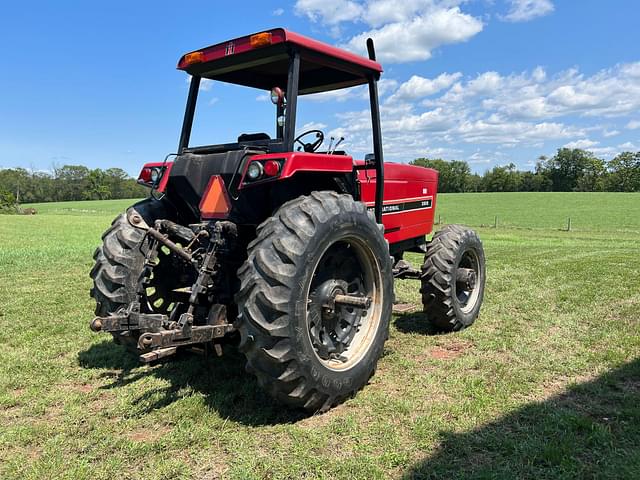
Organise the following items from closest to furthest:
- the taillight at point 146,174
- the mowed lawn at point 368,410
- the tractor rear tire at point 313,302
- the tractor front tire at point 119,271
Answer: the mowed lawn at point 368,410 < the tractor rear tire at point 313,302 < the tractor front tire at point 119,271 < the taillight at point 146,174

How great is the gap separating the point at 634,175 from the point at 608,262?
8416 centimetres

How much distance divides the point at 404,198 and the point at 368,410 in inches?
111

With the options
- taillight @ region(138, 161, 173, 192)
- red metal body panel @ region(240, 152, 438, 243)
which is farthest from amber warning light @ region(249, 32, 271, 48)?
taillight @ region(138, 161, 173, 192)

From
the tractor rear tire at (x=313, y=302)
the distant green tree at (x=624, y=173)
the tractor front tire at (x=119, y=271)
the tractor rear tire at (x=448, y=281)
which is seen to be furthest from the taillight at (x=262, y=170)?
the distant green tree at (x=624, y=173)

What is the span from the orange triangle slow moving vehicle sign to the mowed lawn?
4.56 feet

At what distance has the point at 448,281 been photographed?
5.30 meters

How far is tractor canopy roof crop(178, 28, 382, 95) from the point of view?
3727 millimetres

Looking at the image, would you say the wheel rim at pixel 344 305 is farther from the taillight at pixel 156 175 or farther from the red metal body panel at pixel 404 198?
the taillight at pixel 156 175

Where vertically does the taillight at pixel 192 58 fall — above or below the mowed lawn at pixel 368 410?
above

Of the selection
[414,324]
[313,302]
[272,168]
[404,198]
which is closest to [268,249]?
[272,168]

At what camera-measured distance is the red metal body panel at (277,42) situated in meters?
3.61

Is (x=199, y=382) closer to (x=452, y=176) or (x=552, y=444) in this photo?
(x=552, y=444)

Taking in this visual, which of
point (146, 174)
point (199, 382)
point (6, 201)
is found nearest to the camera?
point (199, 382)

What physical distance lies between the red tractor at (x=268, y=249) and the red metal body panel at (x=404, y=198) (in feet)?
0.32
